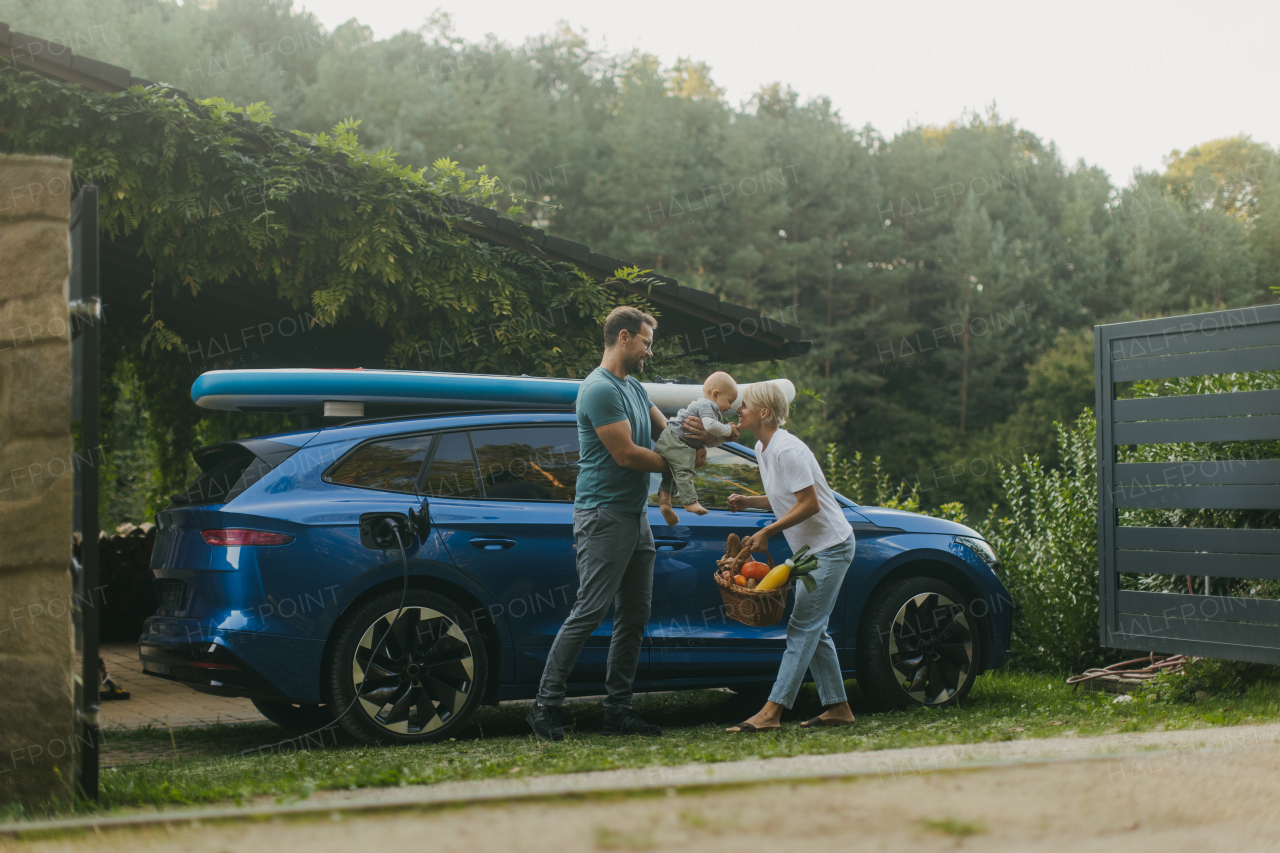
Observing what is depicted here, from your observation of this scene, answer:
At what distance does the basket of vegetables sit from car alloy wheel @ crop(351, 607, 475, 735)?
4.32 ft

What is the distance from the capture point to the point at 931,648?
6145mm

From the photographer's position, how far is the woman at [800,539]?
532 cm

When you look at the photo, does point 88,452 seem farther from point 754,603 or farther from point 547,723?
point 754,603

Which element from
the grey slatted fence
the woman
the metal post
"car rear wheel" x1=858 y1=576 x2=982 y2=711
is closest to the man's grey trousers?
the woman

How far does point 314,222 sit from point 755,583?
492cm

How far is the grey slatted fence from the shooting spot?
584 centimetres

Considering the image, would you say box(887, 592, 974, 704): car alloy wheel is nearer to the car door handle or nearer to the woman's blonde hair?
the woman's blonde hair

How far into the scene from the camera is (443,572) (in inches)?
206

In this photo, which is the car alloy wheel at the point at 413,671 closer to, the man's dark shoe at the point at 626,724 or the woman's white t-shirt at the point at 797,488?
the man's dark shoe at the point at 626,724

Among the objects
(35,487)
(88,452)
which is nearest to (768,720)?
(88,452)

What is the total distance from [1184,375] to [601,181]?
35502 millimetres

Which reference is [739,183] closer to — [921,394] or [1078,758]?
[921,394]

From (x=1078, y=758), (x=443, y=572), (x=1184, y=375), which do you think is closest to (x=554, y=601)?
→ (x=443, y=572)

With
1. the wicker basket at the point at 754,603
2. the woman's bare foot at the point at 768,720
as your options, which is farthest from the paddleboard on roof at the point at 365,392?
the woman's bare foot at the point at 768,720
